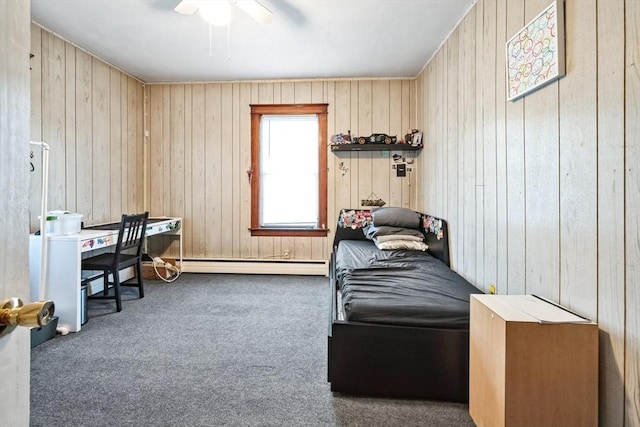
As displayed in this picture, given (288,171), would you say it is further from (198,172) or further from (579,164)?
(579,164)

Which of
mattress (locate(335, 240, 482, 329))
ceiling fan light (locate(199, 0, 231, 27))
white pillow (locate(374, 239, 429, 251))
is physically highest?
ceiling fan light (locate(199, 0, 231, 27))

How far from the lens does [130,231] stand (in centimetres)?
330

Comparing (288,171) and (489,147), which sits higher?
(288,171)

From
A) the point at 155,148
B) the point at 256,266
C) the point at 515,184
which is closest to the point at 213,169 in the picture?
the point at 155,148

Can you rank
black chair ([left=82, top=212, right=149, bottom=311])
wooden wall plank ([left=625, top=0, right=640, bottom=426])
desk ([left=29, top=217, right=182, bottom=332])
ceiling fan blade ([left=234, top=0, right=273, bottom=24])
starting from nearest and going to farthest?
wooden wall plank ([left=625, top=0, right=640, bottom=426]) < ceiling fan blade ([left=234, top=0, right=273, bottom=24]) < desk ([left=29, top=217, right=182, bottom=332]) < black chair ([left=82, top=212, right=149, bottom=311])

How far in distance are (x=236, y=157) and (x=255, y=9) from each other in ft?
7.79

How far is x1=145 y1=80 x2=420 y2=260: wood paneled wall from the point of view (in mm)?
4449

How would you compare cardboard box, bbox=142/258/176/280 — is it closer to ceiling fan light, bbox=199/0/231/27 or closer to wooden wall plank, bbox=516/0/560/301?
ceiling fan light, bbox=199/0/231/27

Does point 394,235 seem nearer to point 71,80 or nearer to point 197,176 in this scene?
point 197,176

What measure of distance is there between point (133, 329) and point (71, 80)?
8.39 ft

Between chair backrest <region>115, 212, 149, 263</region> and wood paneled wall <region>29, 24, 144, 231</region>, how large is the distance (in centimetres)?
70

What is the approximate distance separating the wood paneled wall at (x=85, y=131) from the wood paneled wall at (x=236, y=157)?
34 cm

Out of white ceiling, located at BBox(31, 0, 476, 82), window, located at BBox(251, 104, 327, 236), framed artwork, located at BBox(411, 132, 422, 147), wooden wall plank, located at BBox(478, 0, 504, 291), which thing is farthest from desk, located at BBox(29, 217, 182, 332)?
framed artwork, located at BBox(411, 132, 422, 147)

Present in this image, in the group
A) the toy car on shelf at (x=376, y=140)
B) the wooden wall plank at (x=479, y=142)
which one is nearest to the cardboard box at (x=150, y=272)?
the toy car on shelf at (x=376, y=140)
